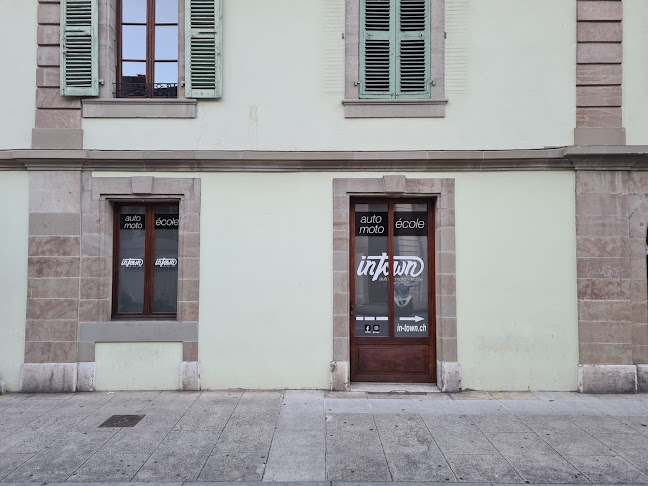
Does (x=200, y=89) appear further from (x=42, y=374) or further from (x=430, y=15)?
(x=42, y=374)

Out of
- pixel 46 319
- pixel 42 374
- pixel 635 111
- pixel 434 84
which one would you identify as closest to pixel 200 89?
pixel 434 84

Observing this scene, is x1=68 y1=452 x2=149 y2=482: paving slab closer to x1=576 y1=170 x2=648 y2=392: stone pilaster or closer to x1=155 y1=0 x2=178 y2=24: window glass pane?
x1=576 y1=170 x2=648 y2=392: stone pilaster

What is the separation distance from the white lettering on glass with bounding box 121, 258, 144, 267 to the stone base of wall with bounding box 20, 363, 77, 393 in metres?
1.68

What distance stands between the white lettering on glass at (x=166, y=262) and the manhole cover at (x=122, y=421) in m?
2.44

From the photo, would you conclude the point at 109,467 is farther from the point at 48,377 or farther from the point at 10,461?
the point at 48,377

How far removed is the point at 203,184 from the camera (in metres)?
7.38

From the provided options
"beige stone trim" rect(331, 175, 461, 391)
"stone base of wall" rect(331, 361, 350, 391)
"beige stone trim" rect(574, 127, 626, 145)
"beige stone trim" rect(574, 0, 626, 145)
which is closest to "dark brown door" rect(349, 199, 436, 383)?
"beige stone trim" rect(331, 175, 461, 391)

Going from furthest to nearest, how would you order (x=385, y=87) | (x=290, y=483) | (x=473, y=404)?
1. (x=385, y=87)
2. (x=473, y=404)
3. (x=290, y=483)

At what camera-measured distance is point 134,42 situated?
7719 millimetres

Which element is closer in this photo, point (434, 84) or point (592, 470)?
point (592, 470)

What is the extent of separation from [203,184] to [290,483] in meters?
4.66

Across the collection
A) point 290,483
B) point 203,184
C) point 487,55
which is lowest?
point 290,483

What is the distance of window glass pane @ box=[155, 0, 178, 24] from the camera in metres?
7.70

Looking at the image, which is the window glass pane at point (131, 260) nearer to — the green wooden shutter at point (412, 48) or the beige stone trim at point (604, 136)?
the green wooden shutter at point (412, 48)
